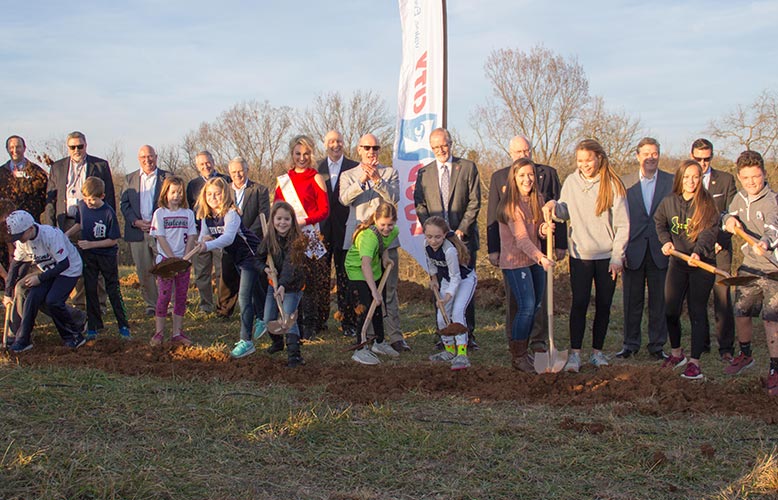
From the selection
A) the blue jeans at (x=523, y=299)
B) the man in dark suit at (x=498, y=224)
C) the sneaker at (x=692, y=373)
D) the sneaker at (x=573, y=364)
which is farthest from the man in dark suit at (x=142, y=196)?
the sneaker at (x=692, y=373)

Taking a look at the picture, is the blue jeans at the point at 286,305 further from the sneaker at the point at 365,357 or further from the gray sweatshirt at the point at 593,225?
the gray sweatshirt at the point at 593,225

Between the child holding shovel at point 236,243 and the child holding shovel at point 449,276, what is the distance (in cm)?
171

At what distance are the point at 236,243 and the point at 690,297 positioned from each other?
173 inches

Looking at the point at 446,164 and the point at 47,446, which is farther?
the point at 446,164

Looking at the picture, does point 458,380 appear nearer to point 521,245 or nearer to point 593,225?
point 521,245

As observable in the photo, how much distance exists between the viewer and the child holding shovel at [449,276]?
6.41 m

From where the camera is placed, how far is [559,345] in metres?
7.99

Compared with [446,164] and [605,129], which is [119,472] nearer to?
[446,164]

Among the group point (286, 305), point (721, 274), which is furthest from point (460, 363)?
point (721, 274)

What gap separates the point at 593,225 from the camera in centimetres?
646

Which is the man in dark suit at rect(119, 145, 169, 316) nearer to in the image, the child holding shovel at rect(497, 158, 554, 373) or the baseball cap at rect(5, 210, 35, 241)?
the baseball cap at rect(5, 210, 35, 241)

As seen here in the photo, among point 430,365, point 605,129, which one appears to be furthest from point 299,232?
point 605,129

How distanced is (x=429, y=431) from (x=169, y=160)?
1328 inches

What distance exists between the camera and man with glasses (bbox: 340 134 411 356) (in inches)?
→ 289
